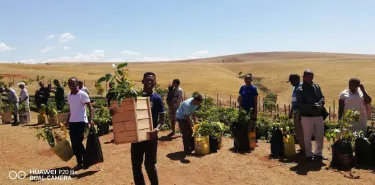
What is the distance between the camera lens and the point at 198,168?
7227mm

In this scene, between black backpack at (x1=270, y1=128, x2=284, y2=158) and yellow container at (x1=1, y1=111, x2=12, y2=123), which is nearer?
black backpack at (x1=270, y1=128, x2=284, y2=158)

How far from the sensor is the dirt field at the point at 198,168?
6438mm

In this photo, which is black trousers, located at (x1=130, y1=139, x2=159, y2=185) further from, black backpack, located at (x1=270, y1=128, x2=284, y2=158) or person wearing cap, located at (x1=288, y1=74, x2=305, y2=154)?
person wearing cap, located at (x1=288, y1=74, x2=305, y2=154)

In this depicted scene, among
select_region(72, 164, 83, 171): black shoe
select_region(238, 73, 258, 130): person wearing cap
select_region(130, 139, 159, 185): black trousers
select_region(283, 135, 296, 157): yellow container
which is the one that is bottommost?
select_region(72, 164, 83, 171): black shoe

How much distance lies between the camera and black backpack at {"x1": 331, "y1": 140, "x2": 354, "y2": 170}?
679 cm

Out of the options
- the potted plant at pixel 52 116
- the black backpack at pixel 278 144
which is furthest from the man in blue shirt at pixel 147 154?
the potted plant at pixel 52 116

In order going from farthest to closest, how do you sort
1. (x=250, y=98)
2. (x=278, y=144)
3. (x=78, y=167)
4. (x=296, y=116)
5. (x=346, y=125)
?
(x=250, y=98), (x=278, y=144), (x=296, y=116), (x=78, y=167), (x=346, y=125)

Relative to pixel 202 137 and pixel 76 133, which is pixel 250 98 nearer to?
pixel 202 137

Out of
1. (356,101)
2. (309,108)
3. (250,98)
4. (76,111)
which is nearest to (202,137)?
(250,98)

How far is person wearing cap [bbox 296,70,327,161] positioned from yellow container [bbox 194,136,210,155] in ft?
7.31

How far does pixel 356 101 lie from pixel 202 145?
3.47 meters

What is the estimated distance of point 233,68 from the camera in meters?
79.0

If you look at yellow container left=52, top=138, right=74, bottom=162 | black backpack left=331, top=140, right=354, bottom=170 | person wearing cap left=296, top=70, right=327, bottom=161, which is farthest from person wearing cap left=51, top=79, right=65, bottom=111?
black backpack left=331, top=140, right=354, bottom=170

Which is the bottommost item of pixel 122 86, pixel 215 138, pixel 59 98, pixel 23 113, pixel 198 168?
pixel 198 168
